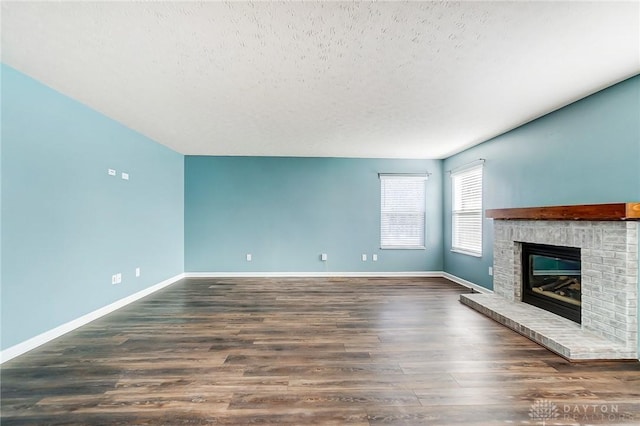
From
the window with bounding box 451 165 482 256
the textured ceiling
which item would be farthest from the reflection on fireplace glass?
the textured ceiling

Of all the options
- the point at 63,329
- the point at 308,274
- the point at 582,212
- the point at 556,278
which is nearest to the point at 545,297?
the point at 556,278

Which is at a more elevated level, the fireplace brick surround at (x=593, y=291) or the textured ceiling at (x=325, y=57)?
the textured ceiling at (x=325, y=57)

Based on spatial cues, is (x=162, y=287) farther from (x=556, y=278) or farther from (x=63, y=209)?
(x=556, y=278)

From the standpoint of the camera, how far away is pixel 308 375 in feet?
6.82

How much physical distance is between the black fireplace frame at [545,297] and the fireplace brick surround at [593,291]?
0.27 ft

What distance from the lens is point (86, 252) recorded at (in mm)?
3096

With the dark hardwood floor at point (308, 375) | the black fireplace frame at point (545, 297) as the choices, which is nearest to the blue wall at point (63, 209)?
the dark hardwood floor at point (308, 375)

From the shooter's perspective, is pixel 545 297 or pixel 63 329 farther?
pixel 545 297

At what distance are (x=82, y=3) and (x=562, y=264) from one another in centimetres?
476

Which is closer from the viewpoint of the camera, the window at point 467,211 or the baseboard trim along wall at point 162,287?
the baseboard trim along wall at point 162,287

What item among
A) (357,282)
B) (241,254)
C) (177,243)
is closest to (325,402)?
(357,282)

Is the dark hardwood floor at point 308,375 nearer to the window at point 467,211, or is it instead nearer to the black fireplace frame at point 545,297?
the black fireplace frame at point 545,297

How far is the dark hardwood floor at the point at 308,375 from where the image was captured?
169cm

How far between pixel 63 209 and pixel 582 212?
5.18 metres
